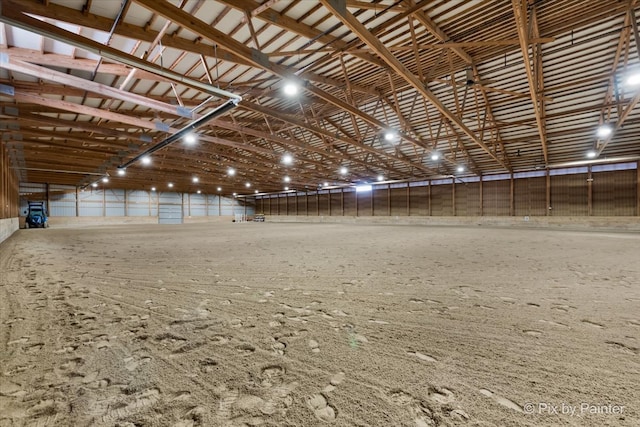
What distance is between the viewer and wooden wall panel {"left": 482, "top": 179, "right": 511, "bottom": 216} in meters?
22.3

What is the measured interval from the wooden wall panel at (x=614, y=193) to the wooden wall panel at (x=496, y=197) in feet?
17.0

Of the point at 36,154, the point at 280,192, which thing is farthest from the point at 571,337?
the point at 280,192

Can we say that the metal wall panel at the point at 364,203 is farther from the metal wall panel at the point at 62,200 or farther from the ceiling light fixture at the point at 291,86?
the metal wall panel at the point at 62,200

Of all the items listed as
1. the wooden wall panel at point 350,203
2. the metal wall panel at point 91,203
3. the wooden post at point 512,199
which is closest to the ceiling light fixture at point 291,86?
the wooden post at point 512,199

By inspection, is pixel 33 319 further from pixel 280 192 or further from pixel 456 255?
pixel 280 192

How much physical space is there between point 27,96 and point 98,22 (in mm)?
5076

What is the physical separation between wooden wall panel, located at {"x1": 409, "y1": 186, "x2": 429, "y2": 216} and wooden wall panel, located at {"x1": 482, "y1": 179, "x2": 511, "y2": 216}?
493 centimetres

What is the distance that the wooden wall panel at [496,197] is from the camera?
2233 cm

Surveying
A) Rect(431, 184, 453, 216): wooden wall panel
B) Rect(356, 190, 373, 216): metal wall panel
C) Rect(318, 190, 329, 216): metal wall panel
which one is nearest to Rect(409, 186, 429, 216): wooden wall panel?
Rect(431, 184, 453, 216): wooden wall panel

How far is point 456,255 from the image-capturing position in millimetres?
6812

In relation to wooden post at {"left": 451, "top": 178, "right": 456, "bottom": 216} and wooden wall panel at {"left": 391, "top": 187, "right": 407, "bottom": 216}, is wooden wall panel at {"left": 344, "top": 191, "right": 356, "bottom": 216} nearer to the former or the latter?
wooden wall panel at {"left": 391, "top": 187, "right": 407, "bottom": 216}

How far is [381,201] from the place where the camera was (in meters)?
29.6

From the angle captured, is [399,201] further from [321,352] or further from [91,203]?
[91,203]

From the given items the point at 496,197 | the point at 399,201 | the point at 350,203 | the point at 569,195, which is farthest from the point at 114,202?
the point at 569,195
